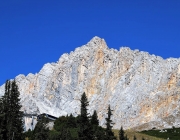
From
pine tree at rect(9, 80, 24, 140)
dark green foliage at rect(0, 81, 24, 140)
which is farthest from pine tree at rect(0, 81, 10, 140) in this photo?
pine tree at rect(9, 80, 24, 140)

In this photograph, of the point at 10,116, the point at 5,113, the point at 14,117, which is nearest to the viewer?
the point at 5,113

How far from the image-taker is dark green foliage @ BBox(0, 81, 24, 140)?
63.1 m

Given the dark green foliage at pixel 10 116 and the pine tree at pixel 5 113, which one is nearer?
the pine tree at pixel 5 113

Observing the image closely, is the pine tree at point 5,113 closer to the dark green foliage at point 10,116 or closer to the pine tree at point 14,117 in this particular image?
the dark green foliage at point 10,116

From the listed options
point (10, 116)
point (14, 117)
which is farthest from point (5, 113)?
point (14, 117)

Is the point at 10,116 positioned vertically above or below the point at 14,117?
above

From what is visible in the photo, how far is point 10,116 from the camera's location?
65125 mm

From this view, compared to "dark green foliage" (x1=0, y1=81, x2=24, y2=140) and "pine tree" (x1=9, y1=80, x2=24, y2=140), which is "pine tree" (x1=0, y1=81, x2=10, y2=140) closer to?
"dark green foliage" (x1=0, y1=81, x2=24, y2=140)

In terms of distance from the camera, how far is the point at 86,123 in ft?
210

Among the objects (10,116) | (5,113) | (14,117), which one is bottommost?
(14,117)

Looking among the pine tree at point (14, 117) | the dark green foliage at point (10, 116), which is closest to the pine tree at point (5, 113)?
the dark green foliage at point (10, 116)

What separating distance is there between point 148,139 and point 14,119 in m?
86.0

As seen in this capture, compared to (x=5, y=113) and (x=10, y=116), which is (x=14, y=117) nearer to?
(x=10, y=116)

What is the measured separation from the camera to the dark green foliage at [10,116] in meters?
63.1
